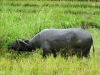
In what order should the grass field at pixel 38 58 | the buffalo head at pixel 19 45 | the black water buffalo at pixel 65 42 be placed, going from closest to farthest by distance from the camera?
the grass field at pixel 38 58 < the black water buffalo at pixel 65 42 < the buffalo head at pixel 19 45

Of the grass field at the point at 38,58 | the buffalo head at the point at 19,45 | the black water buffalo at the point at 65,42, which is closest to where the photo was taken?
the grass field at the point at 38,58

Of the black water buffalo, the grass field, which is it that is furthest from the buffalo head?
the grass field

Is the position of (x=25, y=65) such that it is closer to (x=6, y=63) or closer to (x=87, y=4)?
(x=6, y=63)

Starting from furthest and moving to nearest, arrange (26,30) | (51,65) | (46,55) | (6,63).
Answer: (26,30) → (46,55) → (6,63) → (51,65)

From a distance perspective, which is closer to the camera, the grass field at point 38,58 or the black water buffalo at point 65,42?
the grass field at point 38,58

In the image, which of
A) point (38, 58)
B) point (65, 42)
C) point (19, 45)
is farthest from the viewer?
point (19, 45)

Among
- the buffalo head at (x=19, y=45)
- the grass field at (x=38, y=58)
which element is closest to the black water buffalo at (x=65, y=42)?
the buffalo head at (x=19, y=45)

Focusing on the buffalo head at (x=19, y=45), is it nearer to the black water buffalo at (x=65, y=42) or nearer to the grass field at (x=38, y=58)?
the black water buffalo at (x=65, y=42)

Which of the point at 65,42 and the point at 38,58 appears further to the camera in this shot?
the point at 65,42

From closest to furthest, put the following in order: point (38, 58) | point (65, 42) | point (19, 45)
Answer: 1. point (38, 58)
2. point (65, 42)
3. point (19, 45)

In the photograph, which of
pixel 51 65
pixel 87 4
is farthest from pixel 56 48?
→ pixel 87 4

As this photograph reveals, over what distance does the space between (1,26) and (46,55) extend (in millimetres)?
1651

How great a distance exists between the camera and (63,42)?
7199 millimetres

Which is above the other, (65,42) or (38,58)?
(65,42)
